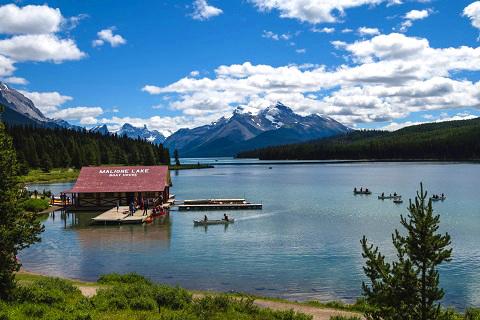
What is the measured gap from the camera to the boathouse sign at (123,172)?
77625mm

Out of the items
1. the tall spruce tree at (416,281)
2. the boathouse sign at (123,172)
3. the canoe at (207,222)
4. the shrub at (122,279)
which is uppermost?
the boathouse sign at (123,172)

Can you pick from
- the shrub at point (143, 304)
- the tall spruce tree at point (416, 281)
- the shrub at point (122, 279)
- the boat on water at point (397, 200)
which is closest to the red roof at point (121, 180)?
the boat on water at point (397, 200)

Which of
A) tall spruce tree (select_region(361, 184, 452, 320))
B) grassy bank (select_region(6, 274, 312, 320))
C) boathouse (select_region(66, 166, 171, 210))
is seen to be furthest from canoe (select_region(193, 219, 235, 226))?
tall spruce tree (select_region(361, 184, 452, 320))

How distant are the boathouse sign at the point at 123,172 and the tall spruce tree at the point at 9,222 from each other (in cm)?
5642

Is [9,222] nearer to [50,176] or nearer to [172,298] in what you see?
[172,298]

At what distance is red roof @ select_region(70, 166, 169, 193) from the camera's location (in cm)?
7519

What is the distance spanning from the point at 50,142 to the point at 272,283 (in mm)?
170588

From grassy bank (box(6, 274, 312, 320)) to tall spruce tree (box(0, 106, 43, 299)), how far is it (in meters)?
1.44

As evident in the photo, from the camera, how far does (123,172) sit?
256 ft

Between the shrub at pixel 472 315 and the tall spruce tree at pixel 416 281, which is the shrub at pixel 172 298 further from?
the shrub at pixel 472 315

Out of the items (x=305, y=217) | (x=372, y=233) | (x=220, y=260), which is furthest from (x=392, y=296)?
(x=305, y=217)

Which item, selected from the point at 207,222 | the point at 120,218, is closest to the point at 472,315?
the point at 207,222

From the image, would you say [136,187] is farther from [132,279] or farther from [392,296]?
[392,296]

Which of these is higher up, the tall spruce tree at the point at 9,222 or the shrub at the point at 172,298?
the tall spruce tree at the point at 9,222
